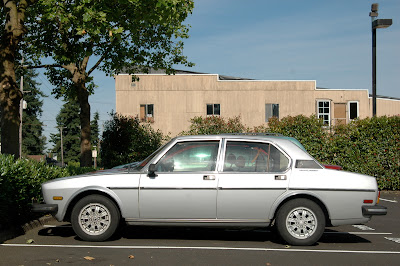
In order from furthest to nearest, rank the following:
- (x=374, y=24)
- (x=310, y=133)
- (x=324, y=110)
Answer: (x=324, y=110) → (x=310, y=133) → (x=374, y=24)

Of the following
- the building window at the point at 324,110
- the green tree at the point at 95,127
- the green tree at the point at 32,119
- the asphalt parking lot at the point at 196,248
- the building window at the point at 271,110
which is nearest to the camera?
the asphalt parking lot at the point at 196,248

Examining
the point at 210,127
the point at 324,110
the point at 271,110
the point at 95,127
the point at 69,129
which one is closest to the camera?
the point at 210,127

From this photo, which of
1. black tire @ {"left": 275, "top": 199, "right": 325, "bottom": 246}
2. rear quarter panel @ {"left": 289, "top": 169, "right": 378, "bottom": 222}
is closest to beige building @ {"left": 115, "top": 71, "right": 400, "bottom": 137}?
rear quarter panel @ {"left": 289, "top": 169, "right": 378, "bottom": 222}

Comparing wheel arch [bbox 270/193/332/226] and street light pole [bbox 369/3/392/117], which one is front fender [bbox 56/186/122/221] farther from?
street light pole [bbox 369/3/392/117]

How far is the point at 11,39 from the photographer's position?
11883 mm

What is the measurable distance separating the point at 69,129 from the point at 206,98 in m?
50.7

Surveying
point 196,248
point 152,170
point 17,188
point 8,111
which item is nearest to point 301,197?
point 196,248

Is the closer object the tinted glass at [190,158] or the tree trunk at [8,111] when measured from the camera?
the tinted glass at [190,158]

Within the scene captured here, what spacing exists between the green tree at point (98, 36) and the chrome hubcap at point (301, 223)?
6.81m

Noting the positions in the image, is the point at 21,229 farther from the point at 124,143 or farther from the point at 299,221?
the point at 124,143

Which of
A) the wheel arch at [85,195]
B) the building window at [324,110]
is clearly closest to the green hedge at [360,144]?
the wheel arch at [85,195]

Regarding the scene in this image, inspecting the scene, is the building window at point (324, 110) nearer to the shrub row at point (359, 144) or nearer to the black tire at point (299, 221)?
the shrub row at point (359, 144)

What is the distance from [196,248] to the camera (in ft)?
24.3

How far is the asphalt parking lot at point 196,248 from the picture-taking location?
6602 mm
